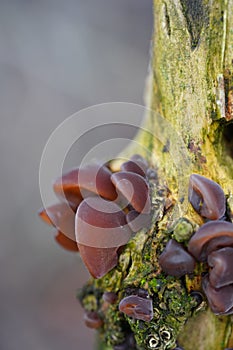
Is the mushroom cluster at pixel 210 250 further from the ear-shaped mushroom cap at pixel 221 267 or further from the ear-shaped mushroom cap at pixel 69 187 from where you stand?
the ear-shaped mushroom cap at pixel 69 187

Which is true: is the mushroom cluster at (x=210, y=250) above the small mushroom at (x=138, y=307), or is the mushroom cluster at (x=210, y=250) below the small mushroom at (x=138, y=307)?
above

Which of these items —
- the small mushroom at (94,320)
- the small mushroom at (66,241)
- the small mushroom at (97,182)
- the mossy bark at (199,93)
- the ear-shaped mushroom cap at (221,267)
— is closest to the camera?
the ear-shaped mushroom cap at (221,267)

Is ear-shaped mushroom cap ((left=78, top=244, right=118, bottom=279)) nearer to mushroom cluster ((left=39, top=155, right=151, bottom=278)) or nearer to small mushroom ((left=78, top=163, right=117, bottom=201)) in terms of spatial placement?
mushroom cluster ((left=39, top=155, right=151, bottom=278))

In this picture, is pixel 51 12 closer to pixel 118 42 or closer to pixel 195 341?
pixel 118 42

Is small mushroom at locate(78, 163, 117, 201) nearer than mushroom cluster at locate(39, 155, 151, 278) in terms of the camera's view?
No

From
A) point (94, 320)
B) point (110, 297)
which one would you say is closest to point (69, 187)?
point (110, 297)

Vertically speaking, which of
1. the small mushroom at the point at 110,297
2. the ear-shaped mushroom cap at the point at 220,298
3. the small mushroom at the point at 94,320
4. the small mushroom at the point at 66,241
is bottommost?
the small mushroom at the point at 94,320

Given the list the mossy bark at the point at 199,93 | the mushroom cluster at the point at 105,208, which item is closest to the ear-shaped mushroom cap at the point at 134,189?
the mushroom cluster at the point at 105,208

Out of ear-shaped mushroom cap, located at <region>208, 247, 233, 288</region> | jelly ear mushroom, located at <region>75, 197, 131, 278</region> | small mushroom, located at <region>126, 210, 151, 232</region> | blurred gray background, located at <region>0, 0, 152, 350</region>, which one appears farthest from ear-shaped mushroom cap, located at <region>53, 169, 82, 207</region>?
blurred gray background, located at <region>0, 0, 152, 350</region>
